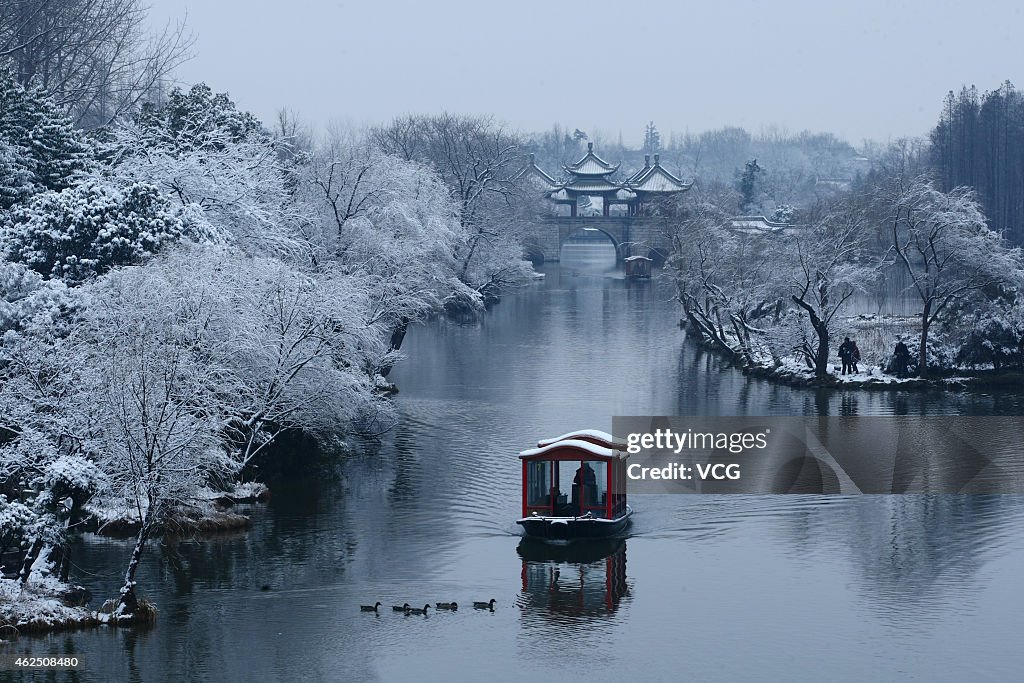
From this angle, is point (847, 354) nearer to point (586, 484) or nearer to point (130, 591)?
point (586, 484)

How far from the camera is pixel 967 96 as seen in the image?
9106cm

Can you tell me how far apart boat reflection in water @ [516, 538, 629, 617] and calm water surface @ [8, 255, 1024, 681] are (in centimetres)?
7

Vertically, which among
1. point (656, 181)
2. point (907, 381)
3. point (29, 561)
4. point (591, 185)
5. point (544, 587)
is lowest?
point (544, 587)

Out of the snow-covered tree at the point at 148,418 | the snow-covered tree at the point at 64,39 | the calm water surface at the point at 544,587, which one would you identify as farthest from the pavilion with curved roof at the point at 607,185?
the snow-covered tree at the point at 148,418

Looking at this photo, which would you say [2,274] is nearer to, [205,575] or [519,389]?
[205,575]

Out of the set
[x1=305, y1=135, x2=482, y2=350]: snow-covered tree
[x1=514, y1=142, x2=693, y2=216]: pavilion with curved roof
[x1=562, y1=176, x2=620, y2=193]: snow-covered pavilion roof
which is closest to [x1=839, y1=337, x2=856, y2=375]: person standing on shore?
[x1=305, y1=135, x2=482, y2=350]: snow-covered tree

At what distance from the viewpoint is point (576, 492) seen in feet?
84.1

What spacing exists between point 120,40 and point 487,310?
2417cm

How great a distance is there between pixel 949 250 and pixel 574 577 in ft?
88.5

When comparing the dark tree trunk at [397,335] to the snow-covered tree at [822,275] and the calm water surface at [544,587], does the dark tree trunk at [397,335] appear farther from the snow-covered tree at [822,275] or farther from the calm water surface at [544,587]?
the snow-covered tree at [822,275]

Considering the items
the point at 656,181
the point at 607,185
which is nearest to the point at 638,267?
the point at 656,181

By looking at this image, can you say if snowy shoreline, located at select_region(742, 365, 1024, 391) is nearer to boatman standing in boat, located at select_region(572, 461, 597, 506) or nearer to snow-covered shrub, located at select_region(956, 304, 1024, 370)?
snow-covered shrub, located at select_region(956, 304, 1024, 370)

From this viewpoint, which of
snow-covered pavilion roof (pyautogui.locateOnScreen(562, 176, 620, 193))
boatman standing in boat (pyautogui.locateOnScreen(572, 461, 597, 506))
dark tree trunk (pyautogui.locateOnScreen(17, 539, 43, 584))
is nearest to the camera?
dark tree trunk (pyautogui.locateOnScreen(17, 539, 43, 584))

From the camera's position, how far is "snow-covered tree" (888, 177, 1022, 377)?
1751 inches
